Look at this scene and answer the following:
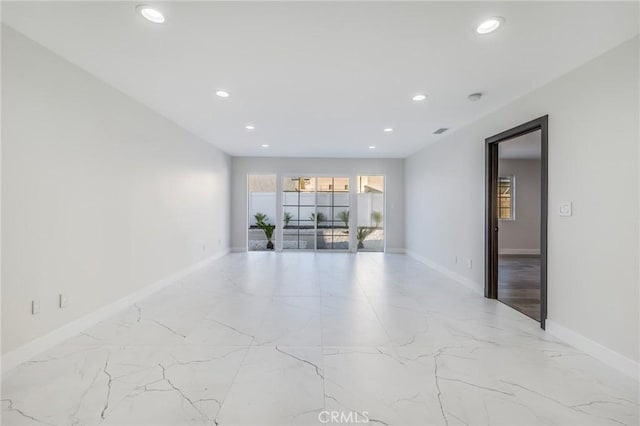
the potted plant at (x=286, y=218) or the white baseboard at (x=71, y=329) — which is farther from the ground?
the potted plant at (x=286, y=218)

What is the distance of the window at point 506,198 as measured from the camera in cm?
788

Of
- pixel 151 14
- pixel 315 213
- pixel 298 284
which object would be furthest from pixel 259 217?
pixel 151 14

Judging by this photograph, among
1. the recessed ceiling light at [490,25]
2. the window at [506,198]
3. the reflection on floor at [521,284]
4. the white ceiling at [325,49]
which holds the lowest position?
the reflection on floor at [521,284]

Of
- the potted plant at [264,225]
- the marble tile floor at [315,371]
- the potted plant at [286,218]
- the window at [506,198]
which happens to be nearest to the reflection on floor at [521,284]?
the marble tile floor at [315,371]

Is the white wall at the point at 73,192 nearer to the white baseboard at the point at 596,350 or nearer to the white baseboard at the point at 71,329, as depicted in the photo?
the white baseboard at the point at 71,329

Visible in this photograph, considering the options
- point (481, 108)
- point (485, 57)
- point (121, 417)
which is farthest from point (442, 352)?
point (481, 108)

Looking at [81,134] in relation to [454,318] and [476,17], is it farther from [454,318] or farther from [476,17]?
[454,318]

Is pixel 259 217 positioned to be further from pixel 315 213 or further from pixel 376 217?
pixel 376 217

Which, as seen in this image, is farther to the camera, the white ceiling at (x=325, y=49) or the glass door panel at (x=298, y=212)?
the glass door panel at (x=298, y=212)

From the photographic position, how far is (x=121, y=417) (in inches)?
65.0

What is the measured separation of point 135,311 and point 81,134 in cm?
191

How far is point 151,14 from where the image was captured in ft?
6.32

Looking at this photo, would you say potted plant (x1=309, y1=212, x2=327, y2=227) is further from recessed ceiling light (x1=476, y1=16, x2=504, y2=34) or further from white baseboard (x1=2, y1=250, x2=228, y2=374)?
recessed ceiling light (x1=476, y1=16, x2=504, y2=34)

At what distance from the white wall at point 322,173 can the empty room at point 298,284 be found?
9.92 feet
